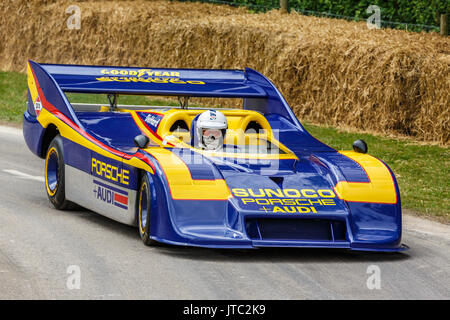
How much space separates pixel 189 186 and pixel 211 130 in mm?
1274

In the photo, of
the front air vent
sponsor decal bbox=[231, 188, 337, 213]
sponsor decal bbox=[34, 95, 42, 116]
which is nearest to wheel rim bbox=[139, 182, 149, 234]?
sponsor decal bbox=[231, 188, 337, 213]

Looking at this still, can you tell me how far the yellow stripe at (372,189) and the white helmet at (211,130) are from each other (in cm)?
144

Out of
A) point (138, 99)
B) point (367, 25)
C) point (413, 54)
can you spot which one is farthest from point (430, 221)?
point (138, 99)

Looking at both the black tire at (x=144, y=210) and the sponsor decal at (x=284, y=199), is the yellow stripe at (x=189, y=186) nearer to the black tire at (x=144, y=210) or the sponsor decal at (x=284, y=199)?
the sponsor decal at (x=284, y=199)

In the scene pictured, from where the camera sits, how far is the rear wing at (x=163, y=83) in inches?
456

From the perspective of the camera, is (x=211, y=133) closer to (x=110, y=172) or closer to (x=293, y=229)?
(x=110, y=172)

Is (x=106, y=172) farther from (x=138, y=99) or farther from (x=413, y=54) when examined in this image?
(x=138, y=99)

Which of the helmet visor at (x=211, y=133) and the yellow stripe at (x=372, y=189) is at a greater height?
the helmet visor at (x=211, y=133)

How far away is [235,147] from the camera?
9828mm

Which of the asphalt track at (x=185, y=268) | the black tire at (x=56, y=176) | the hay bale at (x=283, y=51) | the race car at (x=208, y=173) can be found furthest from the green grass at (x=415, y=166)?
the black tire at (x=56, y=176)

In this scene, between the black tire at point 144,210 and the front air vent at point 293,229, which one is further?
the black tire at point 144,210

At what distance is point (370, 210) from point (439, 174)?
587cm

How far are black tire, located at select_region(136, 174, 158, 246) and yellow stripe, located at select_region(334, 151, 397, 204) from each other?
5.58 ft

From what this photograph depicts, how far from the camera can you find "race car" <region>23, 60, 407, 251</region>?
8289 millimetres
